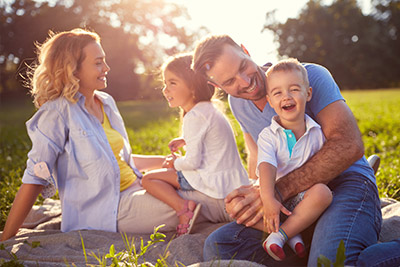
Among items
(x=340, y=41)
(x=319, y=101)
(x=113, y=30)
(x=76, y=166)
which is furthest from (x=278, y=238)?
(x=340, y=41)

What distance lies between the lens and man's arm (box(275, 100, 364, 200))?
2486 mm

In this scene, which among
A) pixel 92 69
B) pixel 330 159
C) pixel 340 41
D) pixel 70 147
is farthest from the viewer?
pixel 340 41

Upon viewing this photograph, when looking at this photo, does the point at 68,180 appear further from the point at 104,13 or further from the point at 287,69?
the point at 104,13

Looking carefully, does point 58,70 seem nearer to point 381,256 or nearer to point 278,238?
point 278,238

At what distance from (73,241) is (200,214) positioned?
104 centimetres

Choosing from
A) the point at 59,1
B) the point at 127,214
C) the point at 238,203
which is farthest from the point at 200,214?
the point at 59,1

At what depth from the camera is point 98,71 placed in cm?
354

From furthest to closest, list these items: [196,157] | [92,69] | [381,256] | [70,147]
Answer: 1. [92,69]
2. [70,147]
3. [196,157]
4. [381,256]

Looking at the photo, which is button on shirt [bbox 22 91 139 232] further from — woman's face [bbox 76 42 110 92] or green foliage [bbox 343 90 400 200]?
green foliage [bbox 343 90 400 200]

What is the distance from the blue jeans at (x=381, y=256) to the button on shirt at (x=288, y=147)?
0.71 metres

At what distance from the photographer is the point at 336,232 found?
2238mm

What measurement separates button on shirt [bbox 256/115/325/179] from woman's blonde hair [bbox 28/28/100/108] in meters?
1.79

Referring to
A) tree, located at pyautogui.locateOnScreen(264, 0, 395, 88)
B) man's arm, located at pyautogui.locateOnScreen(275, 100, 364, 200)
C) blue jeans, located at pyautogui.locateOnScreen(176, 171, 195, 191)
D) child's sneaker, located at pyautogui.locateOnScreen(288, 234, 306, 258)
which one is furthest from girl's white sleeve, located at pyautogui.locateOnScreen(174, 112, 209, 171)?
tree, located at pyautogui.locateOnScreen(264, 0, 395, 88)

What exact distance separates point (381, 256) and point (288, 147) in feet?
2.83
